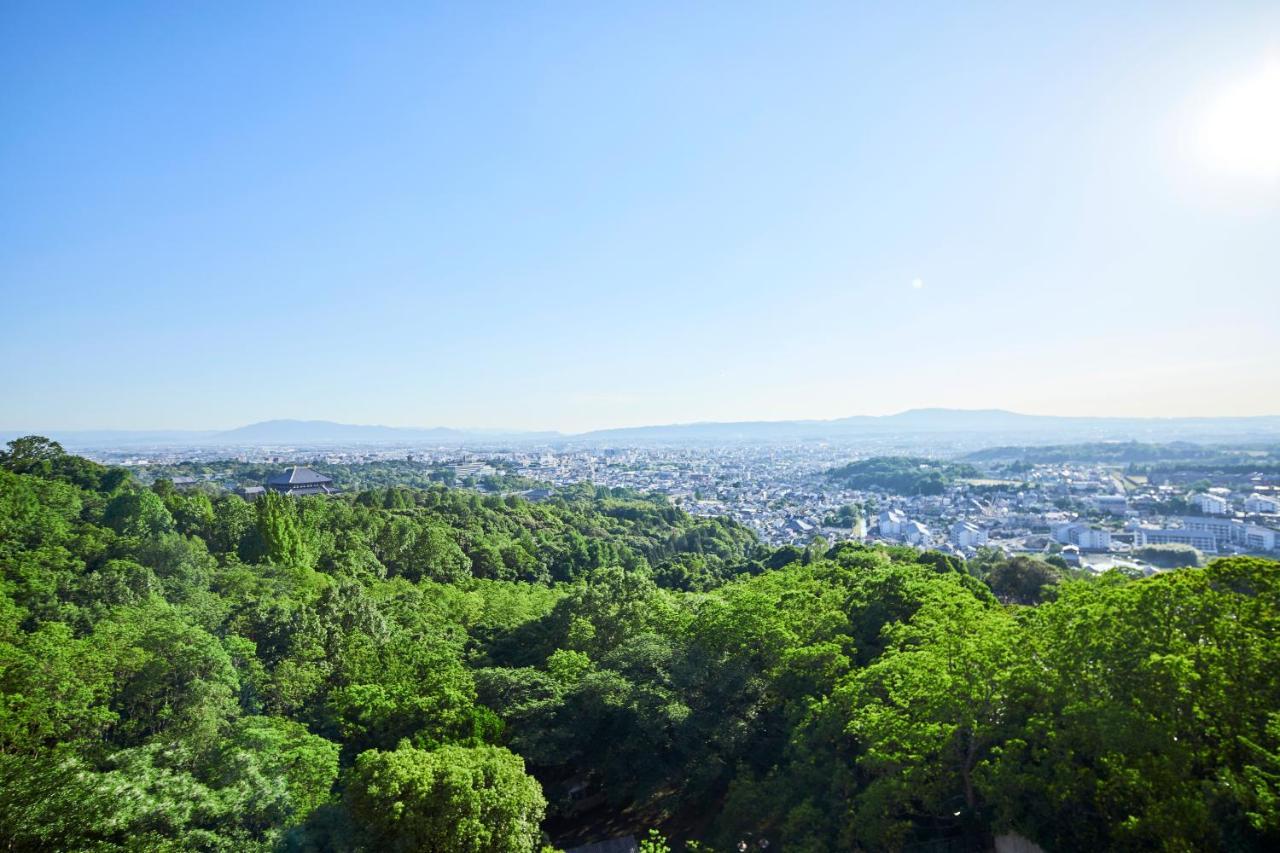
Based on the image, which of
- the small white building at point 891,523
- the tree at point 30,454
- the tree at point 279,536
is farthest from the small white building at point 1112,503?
the tree at point 30,454

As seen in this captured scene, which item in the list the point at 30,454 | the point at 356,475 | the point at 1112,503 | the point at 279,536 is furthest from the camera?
the point at 356,475

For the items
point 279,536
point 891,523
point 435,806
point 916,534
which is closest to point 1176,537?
point 916,534

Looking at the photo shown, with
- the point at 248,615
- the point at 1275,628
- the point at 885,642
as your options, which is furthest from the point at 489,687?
the point at 1275,628

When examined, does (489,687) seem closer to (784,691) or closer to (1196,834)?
(784,691)

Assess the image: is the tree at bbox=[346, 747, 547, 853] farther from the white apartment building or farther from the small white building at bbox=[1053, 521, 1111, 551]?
the small white building at bbox=[1053, 521, 1111, 551]

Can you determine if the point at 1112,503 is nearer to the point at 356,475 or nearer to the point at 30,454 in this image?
the point at 30,454

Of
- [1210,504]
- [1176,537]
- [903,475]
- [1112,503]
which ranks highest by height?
[1210,504]
